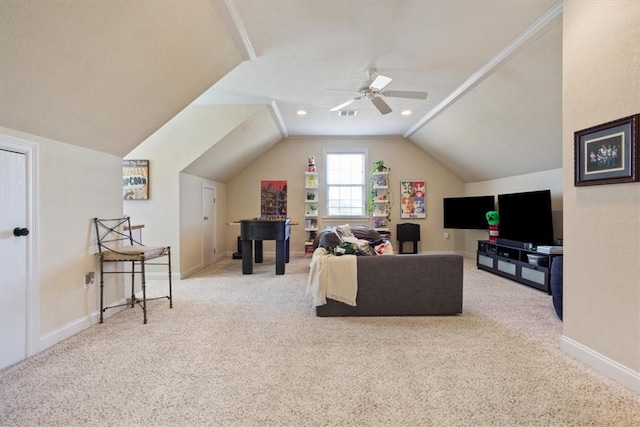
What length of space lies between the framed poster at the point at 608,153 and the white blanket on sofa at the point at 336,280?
1.96 meters

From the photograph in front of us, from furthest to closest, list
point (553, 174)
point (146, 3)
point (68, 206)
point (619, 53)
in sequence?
1. point (553, 174)
2. point (68, 206)
3. point (146, 3)
4. point (619, 53)

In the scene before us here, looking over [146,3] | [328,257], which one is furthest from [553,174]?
[146,3]

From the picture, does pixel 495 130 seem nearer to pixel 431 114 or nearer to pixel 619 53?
pixel 431 114

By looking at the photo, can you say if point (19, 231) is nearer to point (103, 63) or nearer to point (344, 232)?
point (103, 63)

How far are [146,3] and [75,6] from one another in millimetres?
443

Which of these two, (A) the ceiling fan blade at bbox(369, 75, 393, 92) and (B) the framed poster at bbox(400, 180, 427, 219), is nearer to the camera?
(A) the ceiling fan blade at bbox(369, 75, 393, 92)

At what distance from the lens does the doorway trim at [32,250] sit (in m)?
2.36

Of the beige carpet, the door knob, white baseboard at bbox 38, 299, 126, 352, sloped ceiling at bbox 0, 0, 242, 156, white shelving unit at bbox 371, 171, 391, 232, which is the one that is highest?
sloped ceiling at bbox 0, 0, 242, 156

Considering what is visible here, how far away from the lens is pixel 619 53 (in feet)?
6.29

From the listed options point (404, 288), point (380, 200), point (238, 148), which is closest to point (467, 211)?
point (380, 200)

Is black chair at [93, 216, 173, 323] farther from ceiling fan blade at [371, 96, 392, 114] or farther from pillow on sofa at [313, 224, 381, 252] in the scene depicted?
ceiling fan blade at [371, 96, 392, 114]

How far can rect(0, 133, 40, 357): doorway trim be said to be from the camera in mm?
2361

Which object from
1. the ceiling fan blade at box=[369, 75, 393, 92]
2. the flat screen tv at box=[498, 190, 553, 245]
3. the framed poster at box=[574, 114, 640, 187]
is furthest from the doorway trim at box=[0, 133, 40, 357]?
the flat screen tv at box=[498, 190, 553, 245]

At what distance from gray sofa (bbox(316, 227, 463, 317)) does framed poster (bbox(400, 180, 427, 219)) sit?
4.13 metres
